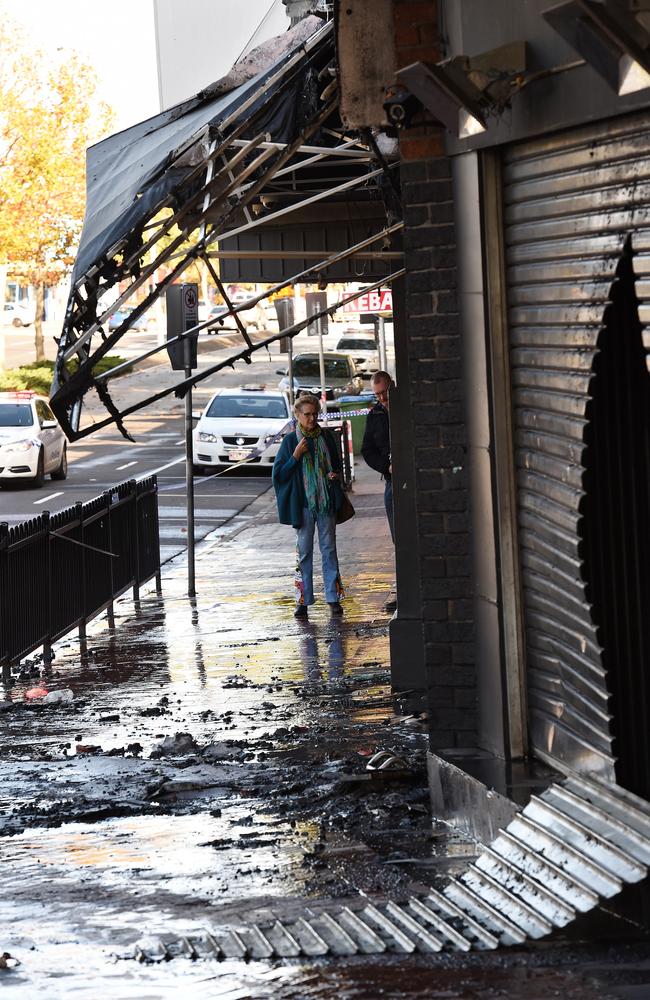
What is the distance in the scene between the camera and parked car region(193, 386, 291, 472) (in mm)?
28922

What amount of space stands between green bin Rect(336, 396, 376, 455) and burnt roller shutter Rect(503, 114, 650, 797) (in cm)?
2378

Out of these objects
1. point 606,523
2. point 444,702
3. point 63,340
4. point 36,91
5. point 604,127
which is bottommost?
point 444,702

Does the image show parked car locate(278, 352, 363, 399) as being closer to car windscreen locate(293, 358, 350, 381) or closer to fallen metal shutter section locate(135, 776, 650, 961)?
car windscreen locate(293, 358, 350, 381)

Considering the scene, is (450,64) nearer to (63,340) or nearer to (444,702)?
(444,702)

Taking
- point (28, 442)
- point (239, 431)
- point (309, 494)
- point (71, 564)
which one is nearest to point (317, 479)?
point (309, 494)

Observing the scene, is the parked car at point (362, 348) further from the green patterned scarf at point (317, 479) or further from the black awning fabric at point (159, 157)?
the black awning fabric at point (159, 157)

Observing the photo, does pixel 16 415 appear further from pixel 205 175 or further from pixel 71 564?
pixel 205 175

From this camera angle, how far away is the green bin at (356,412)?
3114cm

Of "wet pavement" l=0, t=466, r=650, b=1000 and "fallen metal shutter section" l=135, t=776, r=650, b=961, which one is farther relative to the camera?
"fallen metal shutter section" l=135, t=776, r=650, b=961

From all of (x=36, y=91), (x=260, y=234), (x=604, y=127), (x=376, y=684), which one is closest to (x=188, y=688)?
(x=376, y=684)

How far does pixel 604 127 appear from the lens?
5520 mm

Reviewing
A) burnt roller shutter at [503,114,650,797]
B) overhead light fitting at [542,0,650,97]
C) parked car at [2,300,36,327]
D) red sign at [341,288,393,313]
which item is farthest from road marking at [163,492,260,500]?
parked car at [2,300,36,327]


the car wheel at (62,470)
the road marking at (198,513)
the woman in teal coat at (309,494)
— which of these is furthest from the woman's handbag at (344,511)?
the car wheel at (62,470)

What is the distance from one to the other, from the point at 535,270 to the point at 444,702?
205 cm
